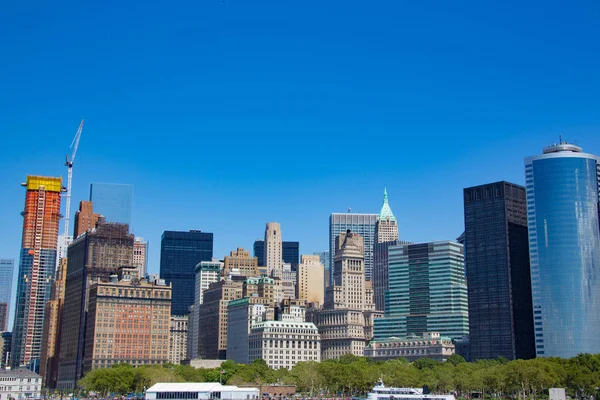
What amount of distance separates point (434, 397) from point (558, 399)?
118 feet

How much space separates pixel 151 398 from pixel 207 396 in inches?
528

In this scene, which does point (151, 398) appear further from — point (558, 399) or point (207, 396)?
point (558, 399)

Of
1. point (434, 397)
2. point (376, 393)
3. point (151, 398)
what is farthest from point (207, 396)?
point (434, 397)

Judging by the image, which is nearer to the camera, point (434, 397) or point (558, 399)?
point (434, 397)

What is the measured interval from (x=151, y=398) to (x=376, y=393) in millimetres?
54051

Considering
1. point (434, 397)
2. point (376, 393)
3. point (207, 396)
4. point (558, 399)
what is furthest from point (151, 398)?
point (558, 399)

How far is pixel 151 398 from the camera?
654ft

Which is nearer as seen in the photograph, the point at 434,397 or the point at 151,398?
the point at 434,397

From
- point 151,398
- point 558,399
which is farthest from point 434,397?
point 151,398

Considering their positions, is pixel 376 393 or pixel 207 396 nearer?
pixel 376 393

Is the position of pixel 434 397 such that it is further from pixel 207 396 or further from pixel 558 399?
pixel 207 396

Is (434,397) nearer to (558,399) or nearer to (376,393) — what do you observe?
(376,393)

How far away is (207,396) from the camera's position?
198 m

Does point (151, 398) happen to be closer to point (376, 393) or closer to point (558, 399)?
point (376, 393)
